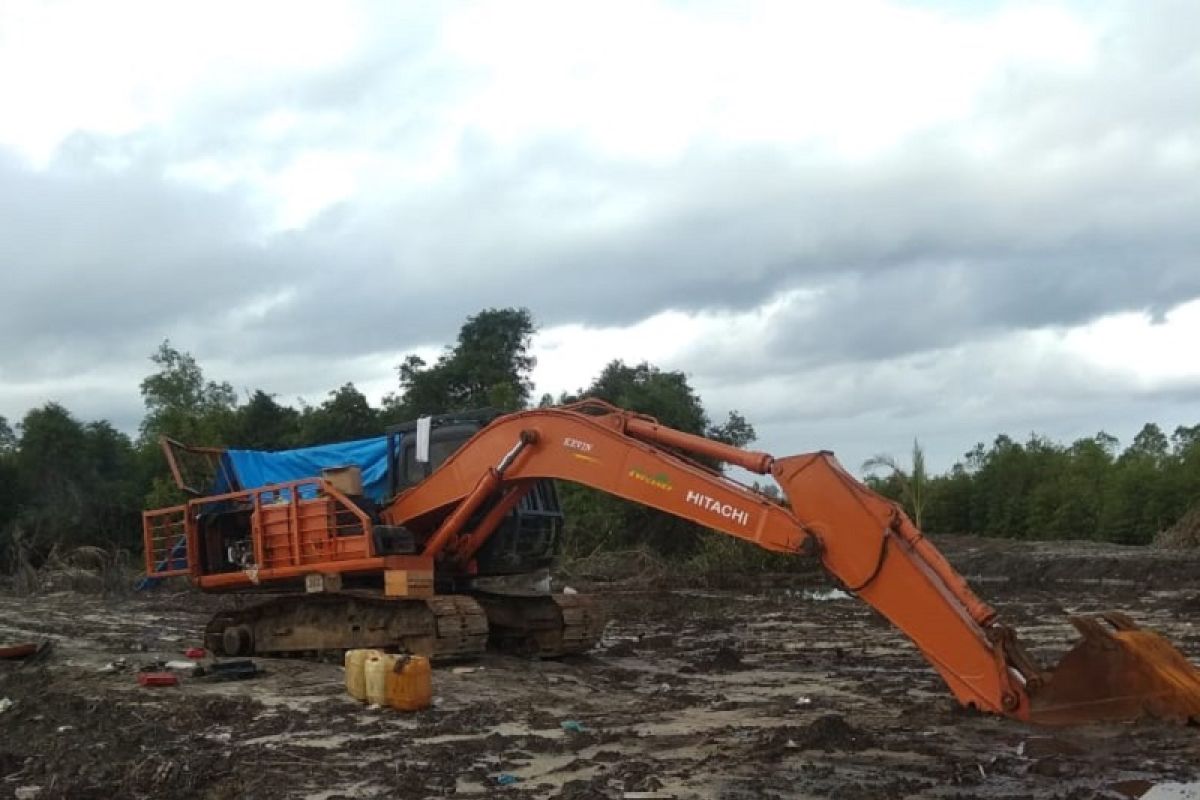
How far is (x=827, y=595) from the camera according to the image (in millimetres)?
25516

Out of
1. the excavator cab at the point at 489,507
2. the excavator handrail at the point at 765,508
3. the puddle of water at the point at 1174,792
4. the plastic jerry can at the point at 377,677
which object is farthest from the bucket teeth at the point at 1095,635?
the excavator cab at the point at 489,507

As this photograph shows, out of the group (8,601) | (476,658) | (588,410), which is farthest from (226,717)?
(8,601)

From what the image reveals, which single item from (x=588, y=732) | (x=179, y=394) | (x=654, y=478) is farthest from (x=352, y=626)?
(x=179, y=394)

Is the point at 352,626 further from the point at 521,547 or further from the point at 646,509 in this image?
the point at 646,509

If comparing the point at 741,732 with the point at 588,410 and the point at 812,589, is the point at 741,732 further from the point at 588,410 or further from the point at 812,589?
the point at 812,589

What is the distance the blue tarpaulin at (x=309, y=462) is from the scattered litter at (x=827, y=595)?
480 inches

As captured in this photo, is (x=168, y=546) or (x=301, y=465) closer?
(x=301, y=465)

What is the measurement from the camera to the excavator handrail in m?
9.05

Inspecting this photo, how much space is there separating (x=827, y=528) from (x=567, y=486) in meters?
27.4

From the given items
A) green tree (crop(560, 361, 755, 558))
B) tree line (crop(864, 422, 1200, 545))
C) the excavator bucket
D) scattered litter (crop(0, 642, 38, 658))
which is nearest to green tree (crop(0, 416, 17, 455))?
green tree (crop(560, 361, 755, 558))

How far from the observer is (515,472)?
42.6ft

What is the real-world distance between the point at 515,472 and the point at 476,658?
7.11ft

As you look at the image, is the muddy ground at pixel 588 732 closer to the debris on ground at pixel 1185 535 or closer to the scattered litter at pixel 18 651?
the scattered litter at pixel 18 651

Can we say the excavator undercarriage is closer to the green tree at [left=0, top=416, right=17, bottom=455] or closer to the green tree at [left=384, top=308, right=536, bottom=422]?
the green tree at [left=384, top=308, right=536, bottom=422]
